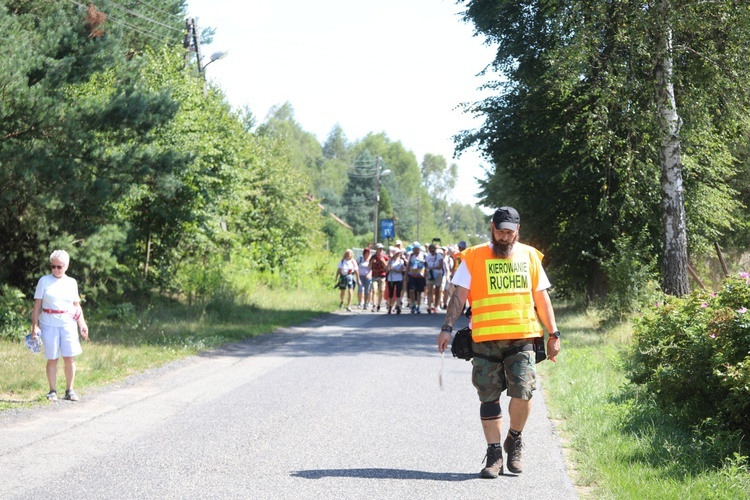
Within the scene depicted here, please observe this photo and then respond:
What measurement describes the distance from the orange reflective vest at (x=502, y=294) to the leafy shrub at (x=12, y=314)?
1137 cm

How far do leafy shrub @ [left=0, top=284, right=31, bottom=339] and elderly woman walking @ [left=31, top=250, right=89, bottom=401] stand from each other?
19.9 ft

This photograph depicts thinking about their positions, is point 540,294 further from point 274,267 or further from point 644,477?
point 274,267

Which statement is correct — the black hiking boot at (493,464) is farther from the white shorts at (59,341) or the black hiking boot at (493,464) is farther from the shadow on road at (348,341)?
the shadow on road at (348,341)

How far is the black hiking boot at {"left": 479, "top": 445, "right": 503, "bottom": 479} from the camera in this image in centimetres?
662

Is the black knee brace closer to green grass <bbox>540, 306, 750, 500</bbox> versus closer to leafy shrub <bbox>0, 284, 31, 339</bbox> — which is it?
green grass <bbox>540, 306, 750, 500</bbox>

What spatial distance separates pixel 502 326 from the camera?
6.68 meters

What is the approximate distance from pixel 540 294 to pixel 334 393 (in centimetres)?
442

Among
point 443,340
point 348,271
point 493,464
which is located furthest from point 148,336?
point 493,464

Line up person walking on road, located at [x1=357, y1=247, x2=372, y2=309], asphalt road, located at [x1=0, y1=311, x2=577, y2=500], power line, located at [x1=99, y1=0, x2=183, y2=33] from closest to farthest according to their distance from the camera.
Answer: asphalt road, located at [x1=0, y1=311, x2=577, y2=500]
power line, located at [x1=99, y1=0, x2=183, y2=33]
person walking on road, located at [x1=357, y1=247, x2=372, y2=309]

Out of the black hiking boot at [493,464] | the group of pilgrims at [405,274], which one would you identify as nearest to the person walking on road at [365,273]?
the group of pilgrims at [405,274]

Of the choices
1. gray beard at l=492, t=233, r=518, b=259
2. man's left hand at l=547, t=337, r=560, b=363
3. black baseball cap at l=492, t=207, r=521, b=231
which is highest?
black baseball cap at l=492, t=207, r=521, b=231

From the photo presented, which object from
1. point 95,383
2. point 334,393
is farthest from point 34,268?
point 334,393

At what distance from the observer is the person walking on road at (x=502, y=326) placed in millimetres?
6652

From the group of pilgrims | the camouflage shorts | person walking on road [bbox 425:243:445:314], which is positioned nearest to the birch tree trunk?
the group of pilgrims
